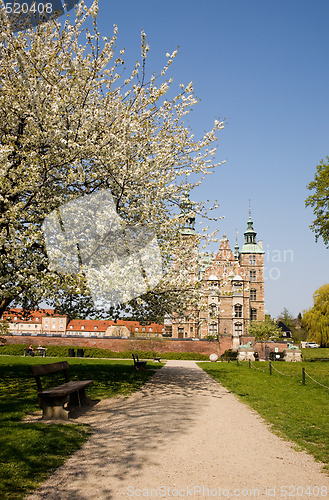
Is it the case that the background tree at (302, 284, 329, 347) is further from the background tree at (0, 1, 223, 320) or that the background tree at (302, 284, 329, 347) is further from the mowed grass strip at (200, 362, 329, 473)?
the background tree at (0, 1, 223, 320)

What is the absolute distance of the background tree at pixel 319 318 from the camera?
42375 millimetres

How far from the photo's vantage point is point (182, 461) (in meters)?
5.72

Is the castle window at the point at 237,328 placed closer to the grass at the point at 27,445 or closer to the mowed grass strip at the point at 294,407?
the mowed grass strip at the point at 294,407

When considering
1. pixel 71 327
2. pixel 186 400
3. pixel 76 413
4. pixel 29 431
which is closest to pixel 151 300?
pixel 186 400

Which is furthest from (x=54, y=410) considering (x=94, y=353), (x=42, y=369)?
(x=94, y=353)

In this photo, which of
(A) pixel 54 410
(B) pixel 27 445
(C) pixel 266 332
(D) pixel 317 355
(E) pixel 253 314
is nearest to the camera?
(B) pixel 27 445

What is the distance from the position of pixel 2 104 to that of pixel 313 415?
12.0 meters

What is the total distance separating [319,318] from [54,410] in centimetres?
4058

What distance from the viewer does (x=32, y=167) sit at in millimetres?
9578

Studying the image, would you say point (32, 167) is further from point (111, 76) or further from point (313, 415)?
point (313, 415)

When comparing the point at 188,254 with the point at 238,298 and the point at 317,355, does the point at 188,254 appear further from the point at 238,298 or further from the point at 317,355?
the point at 238,298
